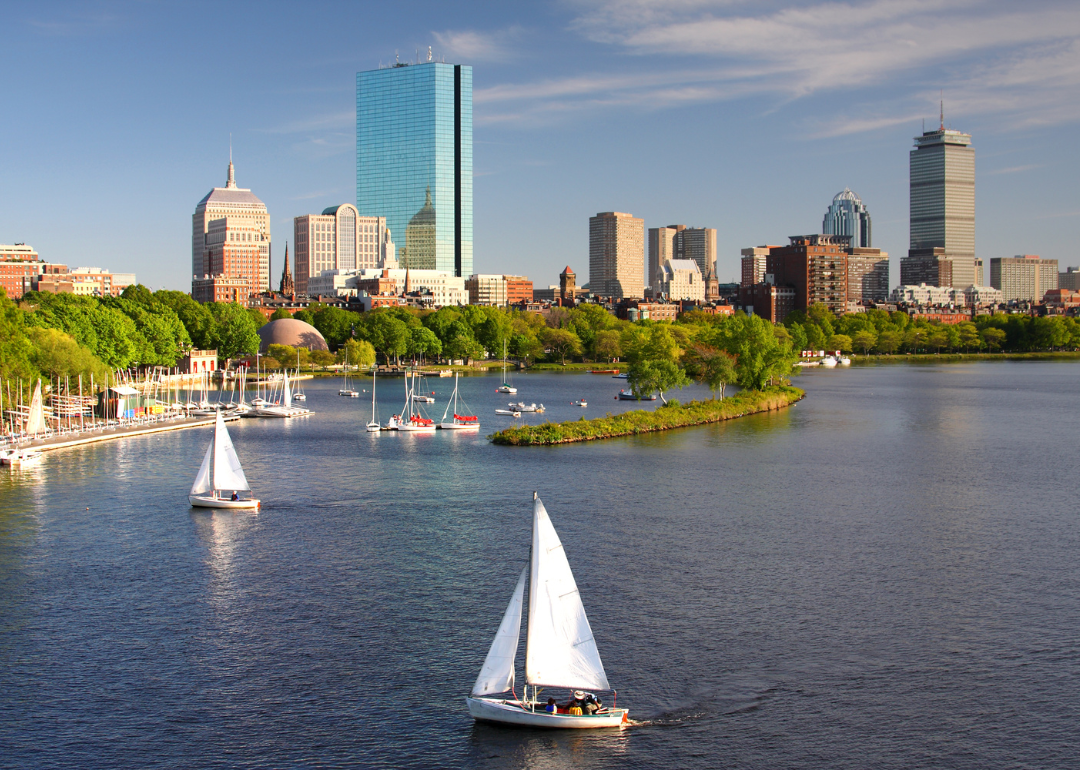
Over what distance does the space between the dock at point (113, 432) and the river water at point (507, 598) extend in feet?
23.1

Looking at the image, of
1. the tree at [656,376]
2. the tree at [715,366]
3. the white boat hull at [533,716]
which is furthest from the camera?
the tree at [715,366]

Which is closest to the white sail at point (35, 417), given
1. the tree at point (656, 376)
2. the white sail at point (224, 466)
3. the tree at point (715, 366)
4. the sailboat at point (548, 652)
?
the white sail at point (224, 466)

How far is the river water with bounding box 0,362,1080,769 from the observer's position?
28859mm

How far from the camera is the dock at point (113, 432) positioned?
8138 centimetres

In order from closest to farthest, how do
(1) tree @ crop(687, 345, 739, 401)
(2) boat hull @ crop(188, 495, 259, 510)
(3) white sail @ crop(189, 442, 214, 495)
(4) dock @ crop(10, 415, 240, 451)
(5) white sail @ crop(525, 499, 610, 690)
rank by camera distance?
(5) white sail @ crop(525, 499, 610, 690), (2) boat hull @ crop(188, 495, 259, 510), (3) white sail @ crop(189, 442, 214, 495), (4) dock @ crop(10, 415, 240, 451), (1) tree @ crop(687, 345, 739, 401)

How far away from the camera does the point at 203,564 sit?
45594 mm

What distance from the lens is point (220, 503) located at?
57781 millimetres

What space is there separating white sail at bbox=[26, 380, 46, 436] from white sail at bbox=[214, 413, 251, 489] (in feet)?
98.1

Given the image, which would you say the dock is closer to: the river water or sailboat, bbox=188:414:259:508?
the river water

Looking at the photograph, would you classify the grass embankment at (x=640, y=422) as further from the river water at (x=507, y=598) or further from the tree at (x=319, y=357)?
the tree at (x=319, y=357)

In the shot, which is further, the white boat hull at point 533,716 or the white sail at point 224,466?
the white sail at point 224,466

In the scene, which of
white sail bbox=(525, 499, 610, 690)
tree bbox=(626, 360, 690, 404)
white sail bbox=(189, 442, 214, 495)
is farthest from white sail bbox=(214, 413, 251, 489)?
tree bbox=(626, 360, 690, 404)

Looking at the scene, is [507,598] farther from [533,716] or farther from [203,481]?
[203,481]

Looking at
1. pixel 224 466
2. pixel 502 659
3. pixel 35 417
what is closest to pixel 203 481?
pixel 224 466
